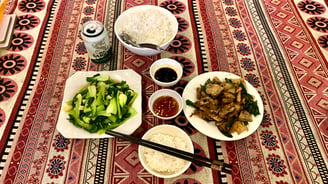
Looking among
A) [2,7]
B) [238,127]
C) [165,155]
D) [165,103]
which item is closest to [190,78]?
[165,103]

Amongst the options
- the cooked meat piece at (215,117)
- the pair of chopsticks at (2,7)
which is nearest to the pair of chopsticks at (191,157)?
the cooked meat piece at (215,117)

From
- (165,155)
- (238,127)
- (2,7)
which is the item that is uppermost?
(2,7)

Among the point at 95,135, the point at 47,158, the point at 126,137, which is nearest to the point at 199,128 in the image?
the point at 126,137

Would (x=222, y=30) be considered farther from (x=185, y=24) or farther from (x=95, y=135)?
(x=95, y=135)

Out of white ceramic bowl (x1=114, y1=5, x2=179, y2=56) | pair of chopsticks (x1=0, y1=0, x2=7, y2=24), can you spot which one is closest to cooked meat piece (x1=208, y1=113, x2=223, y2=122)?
white ceramic bowl (x1=114, y1=5, x2=179, y2=56)

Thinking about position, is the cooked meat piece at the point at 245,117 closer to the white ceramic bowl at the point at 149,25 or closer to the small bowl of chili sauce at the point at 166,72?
the small bowl of chili sauce at the point at 166,72

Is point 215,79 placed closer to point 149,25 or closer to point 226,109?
point 226,109

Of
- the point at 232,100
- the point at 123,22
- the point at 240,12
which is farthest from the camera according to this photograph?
the point at 240,12
